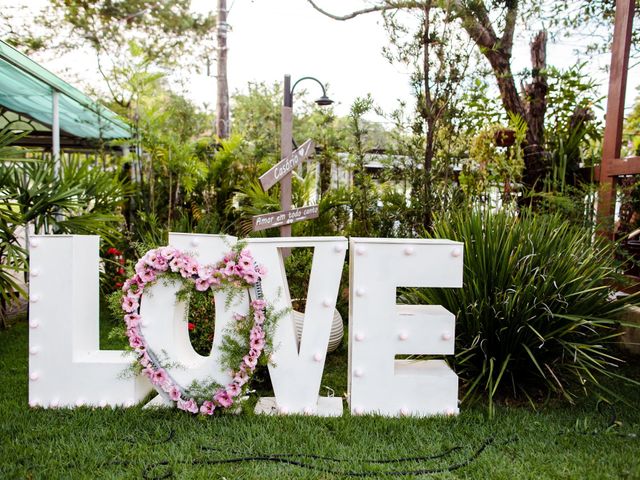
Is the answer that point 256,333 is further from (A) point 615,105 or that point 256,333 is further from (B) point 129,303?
(A) point 615,105

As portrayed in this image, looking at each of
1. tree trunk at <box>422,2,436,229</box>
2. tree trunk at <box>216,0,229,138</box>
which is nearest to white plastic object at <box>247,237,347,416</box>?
tree trunk at <box>422,2,436,229</box>

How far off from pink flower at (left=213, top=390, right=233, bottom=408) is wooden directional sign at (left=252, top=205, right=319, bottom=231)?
120 centimetres

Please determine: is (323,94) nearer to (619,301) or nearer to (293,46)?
(619,301)

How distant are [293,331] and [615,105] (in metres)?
3.78

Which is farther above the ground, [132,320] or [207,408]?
[132,320]

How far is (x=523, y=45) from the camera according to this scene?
7.62 m

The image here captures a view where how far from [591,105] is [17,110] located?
26.3ft

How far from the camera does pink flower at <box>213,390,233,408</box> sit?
117 inches

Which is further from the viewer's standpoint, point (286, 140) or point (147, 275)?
point (286, 140)

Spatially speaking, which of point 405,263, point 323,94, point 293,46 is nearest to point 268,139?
point 293,46

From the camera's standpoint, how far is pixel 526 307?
10.3 ft

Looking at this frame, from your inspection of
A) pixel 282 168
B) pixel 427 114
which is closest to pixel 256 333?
pixel 282 168

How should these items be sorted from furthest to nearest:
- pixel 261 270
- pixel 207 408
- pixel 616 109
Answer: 1. pixel 616 109
2. pixel 261 270
3. pixel 207 408

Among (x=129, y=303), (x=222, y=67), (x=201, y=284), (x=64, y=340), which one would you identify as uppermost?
(x=222, y=67)
